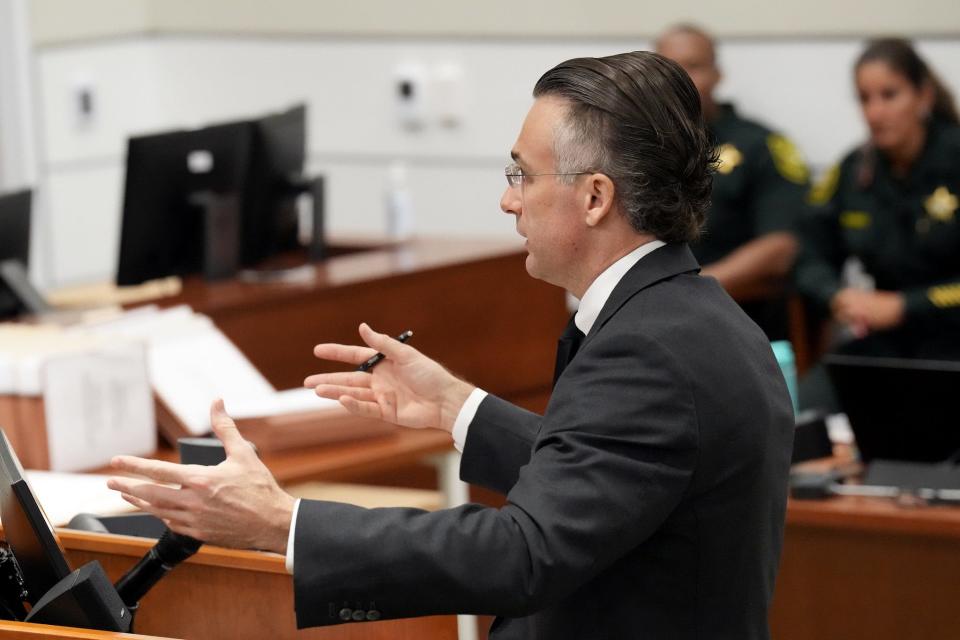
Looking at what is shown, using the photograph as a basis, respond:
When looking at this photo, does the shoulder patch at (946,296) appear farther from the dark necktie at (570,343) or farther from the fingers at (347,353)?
the dark necktie at (570,343)

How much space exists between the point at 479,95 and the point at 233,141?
1591 millimetres

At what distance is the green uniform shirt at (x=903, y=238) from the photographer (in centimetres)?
430

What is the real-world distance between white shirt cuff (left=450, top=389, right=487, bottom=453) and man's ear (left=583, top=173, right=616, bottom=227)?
1.29ft

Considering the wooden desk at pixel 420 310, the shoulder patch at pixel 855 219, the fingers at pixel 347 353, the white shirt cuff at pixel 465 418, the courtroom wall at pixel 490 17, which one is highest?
the courtroom wall at pixel 490 17

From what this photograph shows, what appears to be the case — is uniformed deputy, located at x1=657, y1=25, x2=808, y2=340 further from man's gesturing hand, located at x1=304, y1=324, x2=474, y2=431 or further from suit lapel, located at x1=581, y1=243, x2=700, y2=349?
suit lapel, located at x1=581, y1=243, x2=700, y2=349

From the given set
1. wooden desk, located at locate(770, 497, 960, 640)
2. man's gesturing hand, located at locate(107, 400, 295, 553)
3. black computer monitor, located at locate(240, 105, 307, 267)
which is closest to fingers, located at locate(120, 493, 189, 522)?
man's gesturing hand, located at locate(107, 400, 295, 553)

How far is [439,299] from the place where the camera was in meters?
4.27

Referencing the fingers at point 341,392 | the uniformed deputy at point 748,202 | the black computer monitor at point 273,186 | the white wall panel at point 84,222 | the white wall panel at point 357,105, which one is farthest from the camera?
the white wall panel at point 84,222

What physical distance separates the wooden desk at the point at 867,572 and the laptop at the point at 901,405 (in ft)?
0.57

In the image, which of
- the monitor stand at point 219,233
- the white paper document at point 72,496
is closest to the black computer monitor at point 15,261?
the monitor stand at point 219,233

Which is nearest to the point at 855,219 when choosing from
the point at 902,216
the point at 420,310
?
the point at 902,216

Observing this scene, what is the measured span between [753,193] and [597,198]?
3.24 metres

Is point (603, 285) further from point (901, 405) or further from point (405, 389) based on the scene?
point (901, 405)

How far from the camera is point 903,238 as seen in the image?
173 inches
